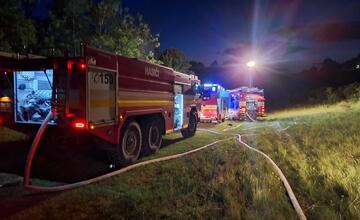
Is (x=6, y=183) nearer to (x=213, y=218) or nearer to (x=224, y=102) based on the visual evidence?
(x=213, y=218)

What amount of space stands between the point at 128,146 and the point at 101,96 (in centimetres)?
206

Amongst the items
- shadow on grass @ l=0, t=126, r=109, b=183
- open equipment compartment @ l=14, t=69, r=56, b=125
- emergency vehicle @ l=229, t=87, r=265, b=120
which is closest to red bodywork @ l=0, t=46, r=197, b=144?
open equipment compartment @ l=14, t=69, r=56, b=125

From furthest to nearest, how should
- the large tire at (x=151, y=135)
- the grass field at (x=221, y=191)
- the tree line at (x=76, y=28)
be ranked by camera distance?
the tree line at (x=76, y=28)
the large tire at (x=151, y=135)
the grass field at (x=221, y=191)

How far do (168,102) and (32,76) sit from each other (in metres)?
5.00

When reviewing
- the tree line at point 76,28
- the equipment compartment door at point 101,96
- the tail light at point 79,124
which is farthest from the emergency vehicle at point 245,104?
the tail light at point 79,124

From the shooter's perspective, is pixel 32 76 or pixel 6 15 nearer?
pixel 32 76

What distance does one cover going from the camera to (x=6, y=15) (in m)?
19.6

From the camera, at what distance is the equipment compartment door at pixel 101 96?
8359 millimetres

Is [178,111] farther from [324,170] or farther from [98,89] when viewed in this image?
[324,170]

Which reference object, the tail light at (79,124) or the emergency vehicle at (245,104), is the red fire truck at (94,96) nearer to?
the tail light at (79,124)

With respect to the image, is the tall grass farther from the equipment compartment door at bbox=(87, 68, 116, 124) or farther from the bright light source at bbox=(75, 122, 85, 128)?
the bright light source at bbox=(75, 122, 85, 128)

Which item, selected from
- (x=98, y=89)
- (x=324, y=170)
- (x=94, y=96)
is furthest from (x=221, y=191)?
(x=98, y=89)

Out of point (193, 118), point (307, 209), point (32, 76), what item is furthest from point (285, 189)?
point (193, 118)

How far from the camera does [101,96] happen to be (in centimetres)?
878
